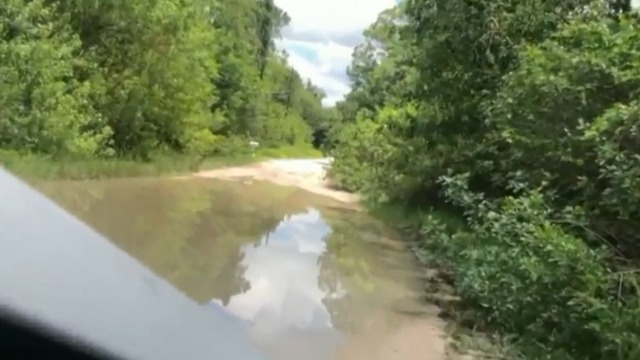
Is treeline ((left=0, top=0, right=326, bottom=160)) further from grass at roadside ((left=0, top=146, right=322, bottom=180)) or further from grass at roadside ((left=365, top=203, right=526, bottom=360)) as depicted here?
grass at roadside ((left=365, top=203, right=526, bottom=360))

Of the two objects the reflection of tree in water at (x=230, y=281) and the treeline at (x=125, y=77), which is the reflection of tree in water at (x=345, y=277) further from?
the treeline at (x=125, y=77)

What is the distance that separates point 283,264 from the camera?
13.0 m

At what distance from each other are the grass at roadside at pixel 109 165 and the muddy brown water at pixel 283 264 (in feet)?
1.18

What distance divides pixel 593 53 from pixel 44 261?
8.38m

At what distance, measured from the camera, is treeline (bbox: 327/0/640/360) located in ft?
20.7

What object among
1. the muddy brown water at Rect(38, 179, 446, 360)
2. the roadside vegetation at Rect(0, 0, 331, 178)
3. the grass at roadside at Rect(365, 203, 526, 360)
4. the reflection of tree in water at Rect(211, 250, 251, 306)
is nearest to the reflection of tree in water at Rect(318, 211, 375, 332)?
the muddy brown water at Rect(38, 179, 446, 360)

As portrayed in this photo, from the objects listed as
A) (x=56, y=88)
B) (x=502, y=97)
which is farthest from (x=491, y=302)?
(x=56, y=88)

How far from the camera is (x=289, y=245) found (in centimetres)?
1537

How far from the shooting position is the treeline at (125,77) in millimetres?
16609

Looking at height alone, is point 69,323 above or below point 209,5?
Answer: below

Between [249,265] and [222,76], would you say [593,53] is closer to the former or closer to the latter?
[249,265]

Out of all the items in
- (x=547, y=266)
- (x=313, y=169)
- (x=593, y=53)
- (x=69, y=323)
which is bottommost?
(x=313, y=169)

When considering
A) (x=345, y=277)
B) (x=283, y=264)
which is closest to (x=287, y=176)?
(x=283, y=264)

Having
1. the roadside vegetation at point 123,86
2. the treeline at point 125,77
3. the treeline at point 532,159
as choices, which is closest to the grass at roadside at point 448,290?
the treeline at point 532,159
